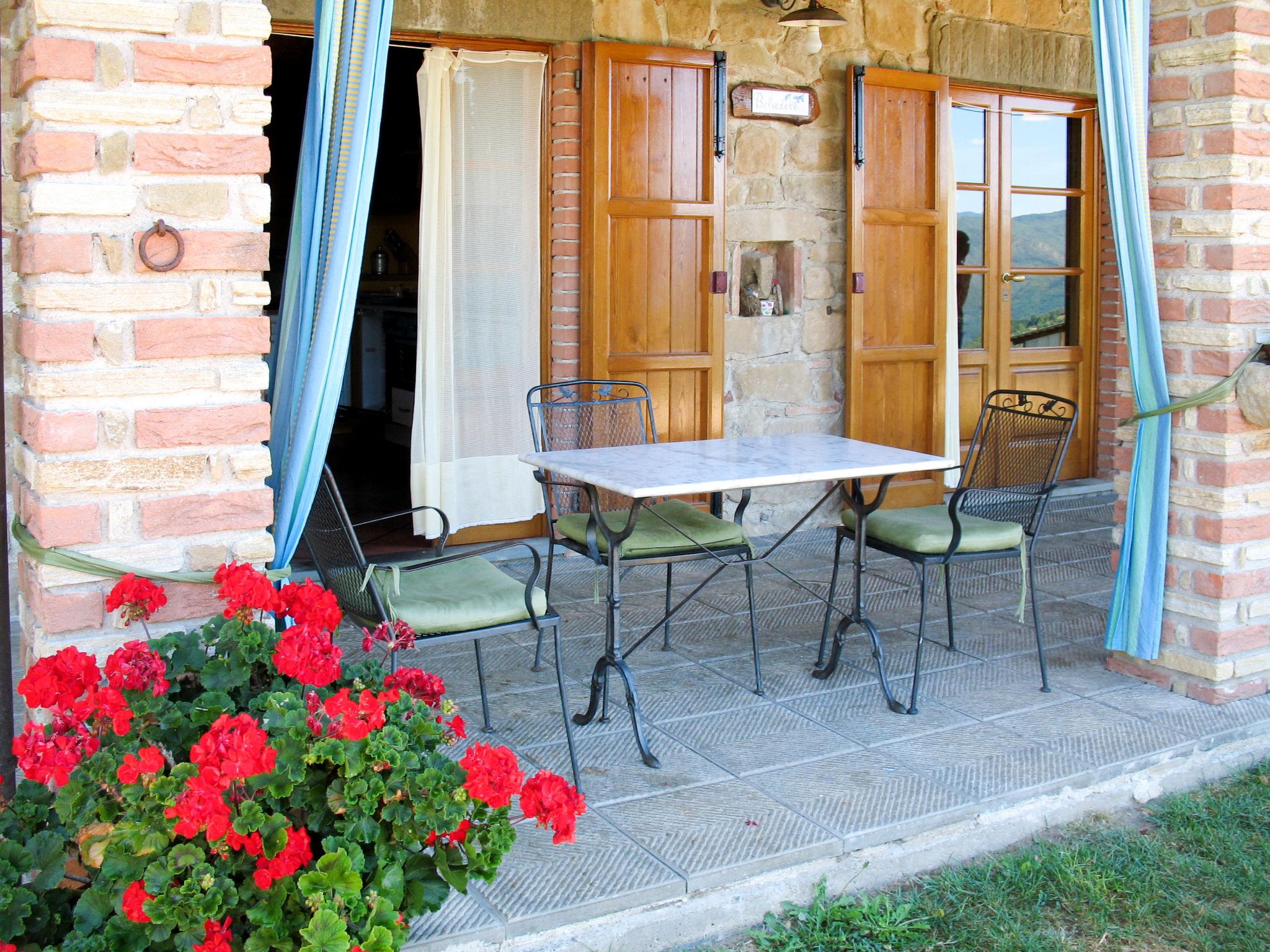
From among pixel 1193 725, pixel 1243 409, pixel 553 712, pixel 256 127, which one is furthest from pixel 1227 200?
pixel 256 127

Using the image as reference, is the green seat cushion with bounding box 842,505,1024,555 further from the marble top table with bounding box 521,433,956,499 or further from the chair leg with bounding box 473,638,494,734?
the chair leg with bounding box 473,638,494,734

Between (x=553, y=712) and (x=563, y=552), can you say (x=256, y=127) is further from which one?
(x=563, y=552)

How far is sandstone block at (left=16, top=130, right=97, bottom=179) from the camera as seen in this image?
7.13 feet

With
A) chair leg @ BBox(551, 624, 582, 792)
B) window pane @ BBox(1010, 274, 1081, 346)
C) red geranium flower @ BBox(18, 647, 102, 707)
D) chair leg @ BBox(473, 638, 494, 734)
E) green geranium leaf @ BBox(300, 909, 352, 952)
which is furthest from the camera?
window pane @ BBox(1010, 274, 1081, 346)

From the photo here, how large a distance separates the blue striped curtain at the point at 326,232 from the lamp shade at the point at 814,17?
3.32 metres

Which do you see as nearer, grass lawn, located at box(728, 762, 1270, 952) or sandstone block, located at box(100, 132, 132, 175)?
sandstone block, located at box(100, 132, 132, 175)

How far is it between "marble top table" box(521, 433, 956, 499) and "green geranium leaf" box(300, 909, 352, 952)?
1464 millimetres

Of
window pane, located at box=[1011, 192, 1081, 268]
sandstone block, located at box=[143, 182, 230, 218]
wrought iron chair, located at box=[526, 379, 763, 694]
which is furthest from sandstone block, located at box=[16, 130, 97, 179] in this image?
window pane, located at box=[1011, 192, 1081, 268]

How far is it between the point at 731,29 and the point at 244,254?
12.2 ft

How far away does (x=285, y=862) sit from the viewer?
183cm

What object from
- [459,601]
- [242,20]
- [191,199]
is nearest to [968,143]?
[459,601]

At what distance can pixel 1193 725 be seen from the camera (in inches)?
135

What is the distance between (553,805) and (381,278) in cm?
743

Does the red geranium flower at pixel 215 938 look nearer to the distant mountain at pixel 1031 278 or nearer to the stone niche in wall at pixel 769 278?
the stone niche in wall at pixel 769 278
